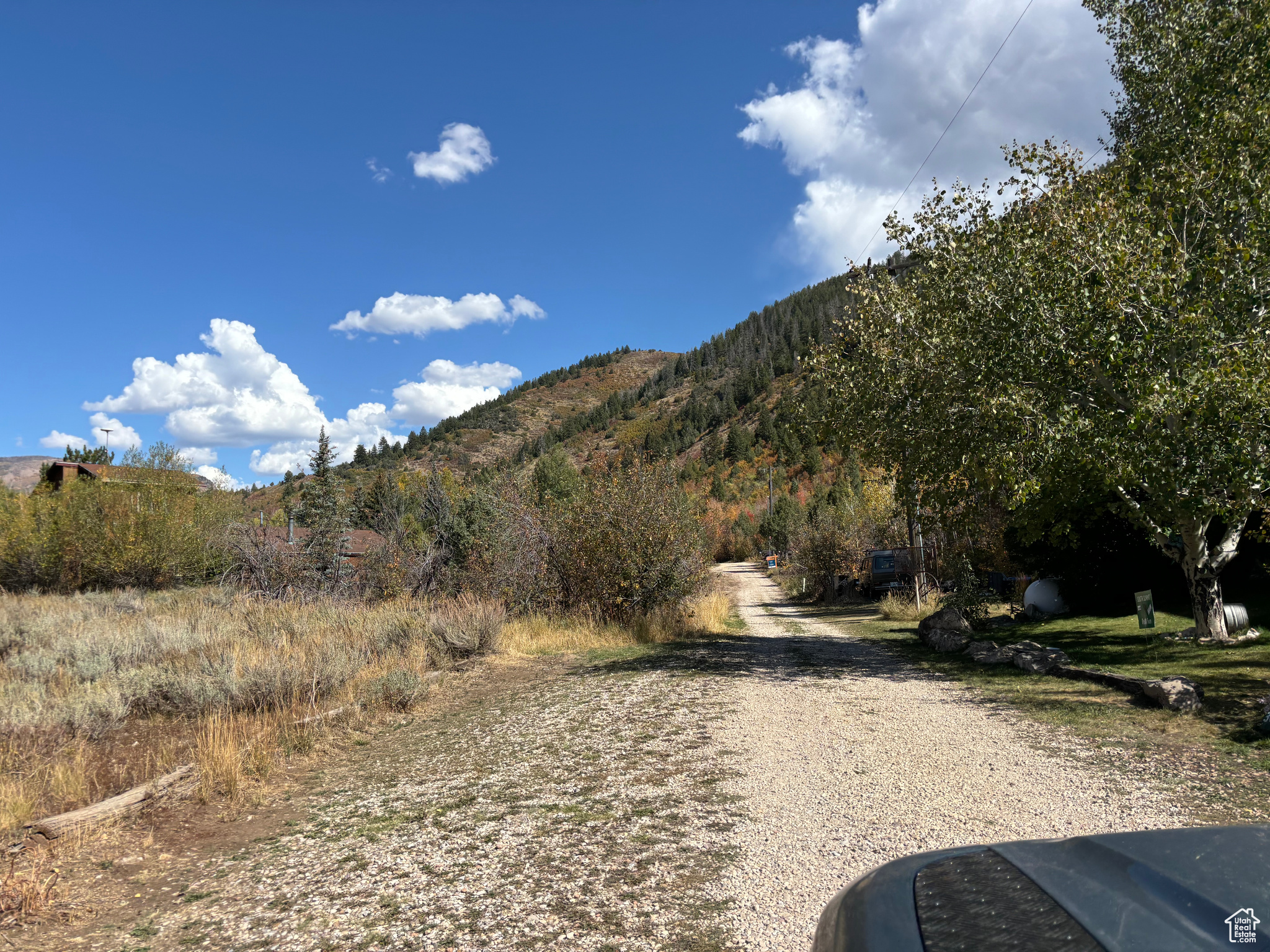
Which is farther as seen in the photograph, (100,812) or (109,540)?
(109,540)

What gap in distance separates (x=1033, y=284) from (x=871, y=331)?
3.09m

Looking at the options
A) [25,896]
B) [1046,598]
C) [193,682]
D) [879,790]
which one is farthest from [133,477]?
[879,790]

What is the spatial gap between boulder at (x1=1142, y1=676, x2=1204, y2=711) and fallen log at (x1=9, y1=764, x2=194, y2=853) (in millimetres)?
9339

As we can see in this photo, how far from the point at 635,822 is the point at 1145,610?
863 cm

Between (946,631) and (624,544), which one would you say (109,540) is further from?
(946,631)

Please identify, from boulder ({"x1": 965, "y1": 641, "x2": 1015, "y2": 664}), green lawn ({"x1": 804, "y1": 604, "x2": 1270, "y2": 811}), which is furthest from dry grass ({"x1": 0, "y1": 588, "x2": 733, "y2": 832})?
green lawn ({"x1": 804, "y1": 604, "x2": 1270, "y2": 811})

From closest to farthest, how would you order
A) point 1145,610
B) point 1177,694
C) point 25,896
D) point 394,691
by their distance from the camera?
point 25,896 < point 1177,694 < point 394,691 < point 1145,610

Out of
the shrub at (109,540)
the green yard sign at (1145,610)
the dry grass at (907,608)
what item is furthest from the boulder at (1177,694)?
the shrub at (109,540)

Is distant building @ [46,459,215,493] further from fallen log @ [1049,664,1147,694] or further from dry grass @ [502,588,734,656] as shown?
fallen log @ [1049,664,1147,694]

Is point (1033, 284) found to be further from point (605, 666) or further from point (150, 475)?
point (150, 475)

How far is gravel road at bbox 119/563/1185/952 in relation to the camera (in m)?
3.86

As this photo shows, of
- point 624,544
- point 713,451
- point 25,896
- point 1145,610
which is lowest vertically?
point 25,896

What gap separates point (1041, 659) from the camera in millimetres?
10703

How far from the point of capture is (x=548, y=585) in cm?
1828
